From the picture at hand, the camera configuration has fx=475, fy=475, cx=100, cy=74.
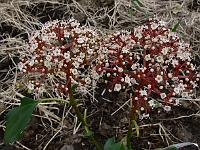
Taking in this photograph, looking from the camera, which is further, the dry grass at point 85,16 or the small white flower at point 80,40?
the dry grass at point 85,16

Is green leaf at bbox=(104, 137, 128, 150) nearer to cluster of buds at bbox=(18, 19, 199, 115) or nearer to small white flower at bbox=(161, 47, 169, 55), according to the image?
cluster of buds at bbox=(18, 19, 199, 115)

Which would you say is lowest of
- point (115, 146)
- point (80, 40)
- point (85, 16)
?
point (115, 146)

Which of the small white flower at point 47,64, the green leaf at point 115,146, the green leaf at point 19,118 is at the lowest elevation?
the green leaf at point 115,146

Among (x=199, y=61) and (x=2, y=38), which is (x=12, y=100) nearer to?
(x=2, y=38)

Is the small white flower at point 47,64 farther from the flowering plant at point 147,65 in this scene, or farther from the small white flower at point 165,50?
the small white flower at point 165,50

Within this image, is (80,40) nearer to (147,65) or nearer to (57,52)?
(57,52)

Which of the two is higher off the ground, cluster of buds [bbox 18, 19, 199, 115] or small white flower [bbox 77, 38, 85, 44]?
small white flower [bbox 77, 38, 85, 44]

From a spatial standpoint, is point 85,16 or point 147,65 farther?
point 85,16

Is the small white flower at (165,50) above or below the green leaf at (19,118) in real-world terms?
above

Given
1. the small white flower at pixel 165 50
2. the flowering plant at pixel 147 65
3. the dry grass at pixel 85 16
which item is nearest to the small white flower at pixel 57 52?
the flowering plant at pixel 147 65

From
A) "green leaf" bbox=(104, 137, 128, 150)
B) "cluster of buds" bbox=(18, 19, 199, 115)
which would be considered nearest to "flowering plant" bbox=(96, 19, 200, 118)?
"cluster of buds" bbox=(18, 19, 199, 115)

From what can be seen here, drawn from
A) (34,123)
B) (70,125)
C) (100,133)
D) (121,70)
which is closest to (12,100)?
(34,123)

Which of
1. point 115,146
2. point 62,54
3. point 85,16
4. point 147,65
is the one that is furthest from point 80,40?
point 85,16
